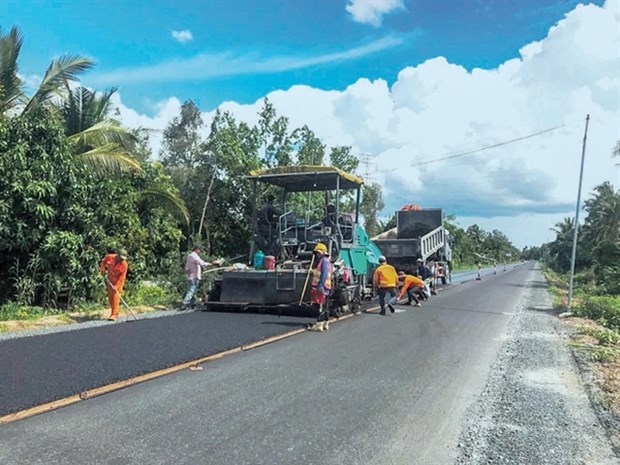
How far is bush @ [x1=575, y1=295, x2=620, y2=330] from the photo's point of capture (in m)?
10.5

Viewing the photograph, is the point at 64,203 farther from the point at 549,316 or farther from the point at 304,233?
the point at 549,316

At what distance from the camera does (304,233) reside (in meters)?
10.8

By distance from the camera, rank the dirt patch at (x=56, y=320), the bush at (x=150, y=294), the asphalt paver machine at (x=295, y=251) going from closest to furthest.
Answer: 1. the dirt patch at (x=56, y=320)
2. the asphalt paver machine at (x=295, y=251)
3. the bush at (x=150, y=294)

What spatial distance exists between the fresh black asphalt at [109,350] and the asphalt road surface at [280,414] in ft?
0.85

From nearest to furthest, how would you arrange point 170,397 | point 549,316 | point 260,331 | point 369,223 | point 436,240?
point 170,397, point 260,331, point 549,316, point 436,240, point 369,223

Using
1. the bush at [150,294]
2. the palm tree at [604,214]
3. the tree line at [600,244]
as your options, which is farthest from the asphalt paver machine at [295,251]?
the palm tree at [604,214]

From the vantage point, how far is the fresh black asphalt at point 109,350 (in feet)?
15.2

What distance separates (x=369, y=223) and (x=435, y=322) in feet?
88.1

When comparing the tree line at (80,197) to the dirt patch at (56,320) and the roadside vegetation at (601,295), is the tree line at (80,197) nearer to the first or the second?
the dirt patch at (56,320)

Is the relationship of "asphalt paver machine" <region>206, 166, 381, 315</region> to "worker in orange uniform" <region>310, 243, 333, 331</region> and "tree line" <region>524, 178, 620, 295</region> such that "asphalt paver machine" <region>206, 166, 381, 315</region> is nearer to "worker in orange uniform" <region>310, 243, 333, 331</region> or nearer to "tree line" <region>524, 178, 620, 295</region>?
"worker in orange uniform" <region>310, 243, 333, 331</region>

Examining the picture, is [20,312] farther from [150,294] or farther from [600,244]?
[600,244]

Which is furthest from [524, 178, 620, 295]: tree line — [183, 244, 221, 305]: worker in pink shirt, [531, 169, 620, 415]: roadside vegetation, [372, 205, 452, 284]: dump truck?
[183, 244, 221, 305]: worker in pink shirt

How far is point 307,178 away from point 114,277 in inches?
168

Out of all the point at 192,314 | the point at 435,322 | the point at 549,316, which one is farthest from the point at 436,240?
the point at 192,314
